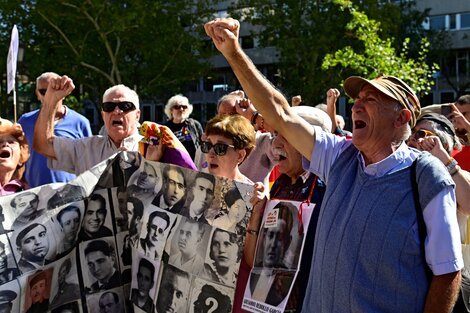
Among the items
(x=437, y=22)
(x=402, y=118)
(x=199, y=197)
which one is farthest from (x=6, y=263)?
(x=437, y=22)

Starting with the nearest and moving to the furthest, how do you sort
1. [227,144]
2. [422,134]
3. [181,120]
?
[227,144] < [422,134] < [181,120]

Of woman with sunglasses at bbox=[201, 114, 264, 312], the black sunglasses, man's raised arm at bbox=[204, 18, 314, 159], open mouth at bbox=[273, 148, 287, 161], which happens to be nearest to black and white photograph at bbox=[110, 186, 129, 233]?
woman with sunglasses at bbox=[201, 114, 264, 312]

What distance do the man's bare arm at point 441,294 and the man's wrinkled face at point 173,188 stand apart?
1.44 m

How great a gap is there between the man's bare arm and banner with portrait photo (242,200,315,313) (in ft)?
2.30

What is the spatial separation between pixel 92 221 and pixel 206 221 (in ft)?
2.00

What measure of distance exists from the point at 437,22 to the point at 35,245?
4825cm

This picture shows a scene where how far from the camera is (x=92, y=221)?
11.8 ft

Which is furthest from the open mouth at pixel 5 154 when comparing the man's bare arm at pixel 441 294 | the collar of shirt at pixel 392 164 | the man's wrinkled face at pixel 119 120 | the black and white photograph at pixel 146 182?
the man's bare arm at pixel 441 294

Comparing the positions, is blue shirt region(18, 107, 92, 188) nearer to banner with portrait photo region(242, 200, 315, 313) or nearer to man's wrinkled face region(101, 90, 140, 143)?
man's wrinkled face region(101, 90, 140, 143)

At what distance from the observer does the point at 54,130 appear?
5.55 meters

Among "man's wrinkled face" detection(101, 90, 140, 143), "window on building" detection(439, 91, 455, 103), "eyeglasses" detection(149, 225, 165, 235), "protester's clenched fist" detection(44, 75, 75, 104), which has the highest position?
"protester's clenched fist" detection(44, 75, 75, 104)

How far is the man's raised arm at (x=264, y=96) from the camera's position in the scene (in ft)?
9.64

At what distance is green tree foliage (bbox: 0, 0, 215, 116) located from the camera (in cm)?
2930

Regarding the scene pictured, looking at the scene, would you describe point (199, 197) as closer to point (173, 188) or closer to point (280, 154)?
point (173, 188)
